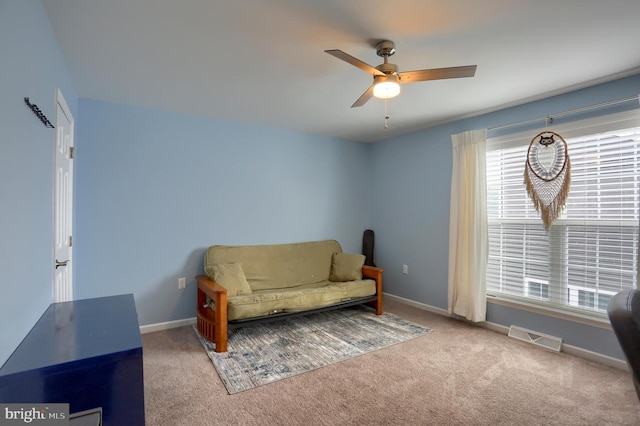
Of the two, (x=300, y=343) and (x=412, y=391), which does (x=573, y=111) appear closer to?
(x=412, y=391)

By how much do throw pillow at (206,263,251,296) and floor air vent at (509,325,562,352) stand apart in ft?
9.05

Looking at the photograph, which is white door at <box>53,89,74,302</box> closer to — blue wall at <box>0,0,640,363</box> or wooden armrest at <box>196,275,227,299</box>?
blue wall at <box>0,0,640,363</box>

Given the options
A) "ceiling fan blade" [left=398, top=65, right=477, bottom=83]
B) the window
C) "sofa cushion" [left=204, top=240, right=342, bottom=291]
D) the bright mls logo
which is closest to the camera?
the bright mls logo

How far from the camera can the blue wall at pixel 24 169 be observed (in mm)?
1204

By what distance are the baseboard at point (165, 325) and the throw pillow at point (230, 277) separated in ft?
2.24

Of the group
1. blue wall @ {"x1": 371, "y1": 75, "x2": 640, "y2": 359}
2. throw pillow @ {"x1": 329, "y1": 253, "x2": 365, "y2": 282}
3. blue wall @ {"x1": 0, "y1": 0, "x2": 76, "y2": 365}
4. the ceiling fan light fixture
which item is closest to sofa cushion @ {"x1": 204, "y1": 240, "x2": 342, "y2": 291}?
throw pillow @ {"x1": 329, "y1": 253, "x2": 365, "y2": 282}

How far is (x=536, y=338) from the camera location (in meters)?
2.98

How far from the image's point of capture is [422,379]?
234cm

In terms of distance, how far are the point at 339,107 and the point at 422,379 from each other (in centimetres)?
258

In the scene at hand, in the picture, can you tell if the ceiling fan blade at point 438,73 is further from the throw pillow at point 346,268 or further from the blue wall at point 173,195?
the throw pillow at point 346,268

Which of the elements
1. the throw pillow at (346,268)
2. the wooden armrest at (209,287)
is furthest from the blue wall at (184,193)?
the throw pillow at (346,268)

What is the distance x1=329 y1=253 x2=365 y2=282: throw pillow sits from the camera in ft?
12.9

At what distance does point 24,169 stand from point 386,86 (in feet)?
6.58

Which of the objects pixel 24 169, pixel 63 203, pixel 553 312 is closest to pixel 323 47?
pixel 24 169
